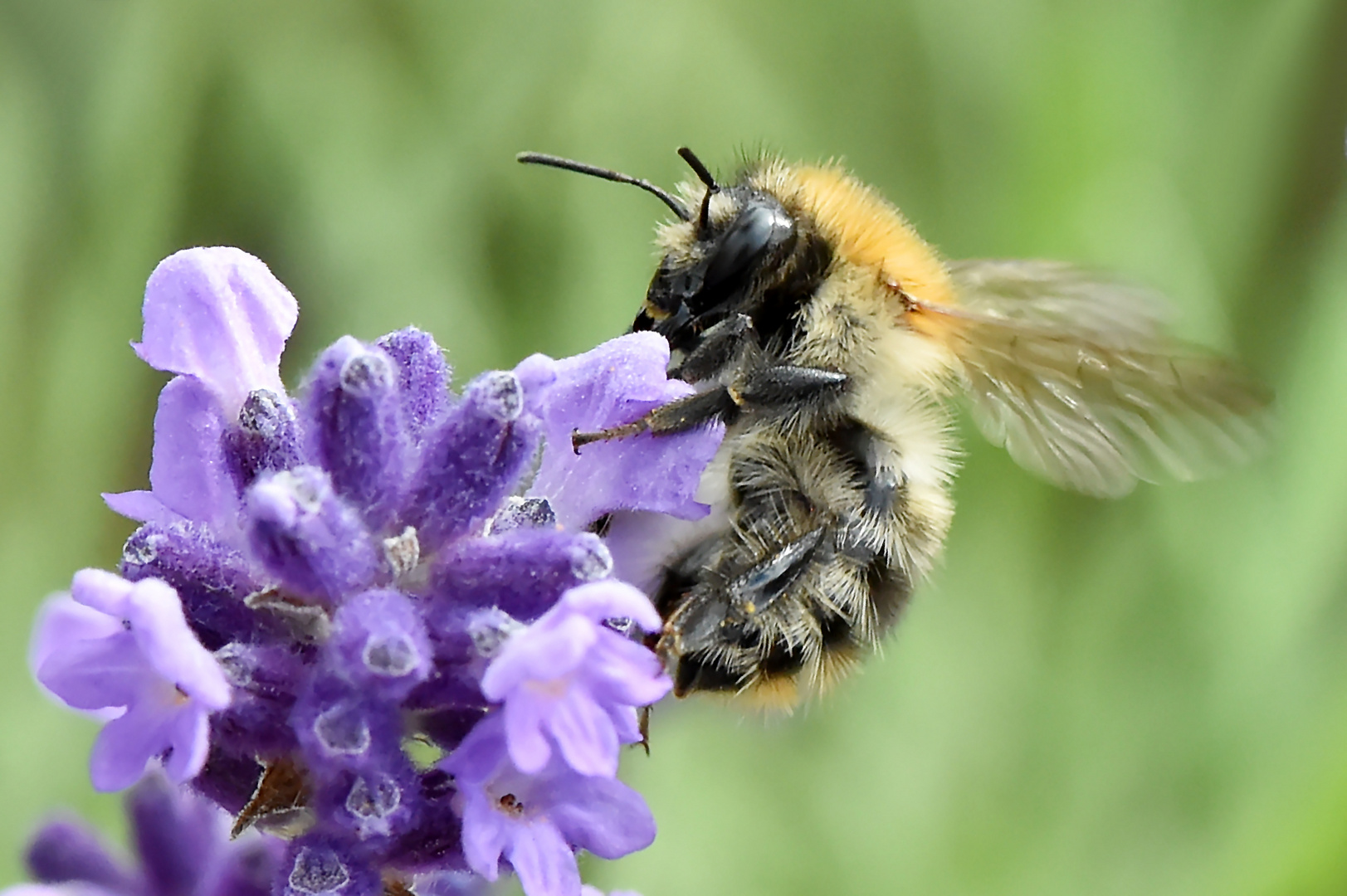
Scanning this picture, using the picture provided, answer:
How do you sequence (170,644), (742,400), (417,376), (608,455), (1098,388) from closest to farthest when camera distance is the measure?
(170,644)
(417,376)
(608,455)
(742,400)
(1098,388)

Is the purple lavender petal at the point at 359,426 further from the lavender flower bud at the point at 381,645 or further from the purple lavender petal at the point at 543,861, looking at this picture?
the purple lavender petal at the point at 543,861

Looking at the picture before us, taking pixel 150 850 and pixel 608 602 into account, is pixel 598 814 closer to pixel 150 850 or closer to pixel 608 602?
pixel 608 602

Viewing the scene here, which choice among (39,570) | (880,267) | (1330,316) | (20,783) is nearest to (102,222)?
(39,570)

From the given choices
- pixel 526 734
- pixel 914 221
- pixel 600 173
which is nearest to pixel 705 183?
pixel 600 173

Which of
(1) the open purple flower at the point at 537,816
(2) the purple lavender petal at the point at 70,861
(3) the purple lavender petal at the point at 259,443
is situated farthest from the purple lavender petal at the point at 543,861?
(2) the purple lavender petal at the point at 70,861

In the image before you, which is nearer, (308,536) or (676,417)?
(308,536)
